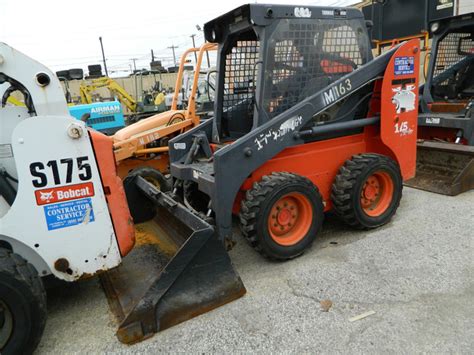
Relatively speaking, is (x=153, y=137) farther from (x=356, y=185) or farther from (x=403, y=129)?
(x=403, y=129)

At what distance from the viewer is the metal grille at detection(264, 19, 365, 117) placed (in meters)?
3.58

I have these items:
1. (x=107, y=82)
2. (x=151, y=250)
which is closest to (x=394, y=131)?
(x=151, y=250)

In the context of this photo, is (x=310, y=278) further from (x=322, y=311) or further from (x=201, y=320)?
(x=201, y=320)

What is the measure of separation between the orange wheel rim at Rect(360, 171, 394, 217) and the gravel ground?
334mm

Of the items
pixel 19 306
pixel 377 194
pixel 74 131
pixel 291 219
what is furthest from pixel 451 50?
pixel 19 306

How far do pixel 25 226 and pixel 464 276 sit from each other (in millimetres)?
3243

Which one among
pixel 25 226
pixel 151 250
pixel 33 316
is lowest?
pixel 151 250

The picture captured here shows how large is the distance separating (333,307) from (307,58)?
2.31m

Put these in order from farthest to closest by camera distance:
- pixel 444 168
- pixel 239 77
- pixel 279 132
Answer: pixel 444 168
pixel 239 77
pixel 279 132

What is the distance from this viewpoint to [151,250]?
347 centimetres

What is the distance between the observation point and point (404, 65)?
3.97 meters

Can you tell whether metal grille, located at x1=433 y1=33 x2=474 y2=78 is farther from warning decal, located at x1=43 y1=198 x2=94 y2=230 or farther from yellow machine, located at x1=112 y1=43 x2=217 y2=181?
warning decal, located at x1=43 y1=198 x2=94 y2=230

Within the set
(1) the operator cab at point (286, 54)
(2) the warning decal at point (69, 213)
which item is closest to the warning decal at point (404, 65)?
(1) the operator cab at point (286, 54)

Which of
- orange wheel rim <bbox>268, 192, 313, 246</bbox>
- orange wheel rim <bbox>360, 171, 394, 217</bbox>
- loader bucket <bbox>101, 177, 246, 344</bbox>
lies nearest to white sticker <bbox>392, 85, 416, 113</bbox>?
orange wheel rim <bbox>360, 171, 394, 217</bbox>
